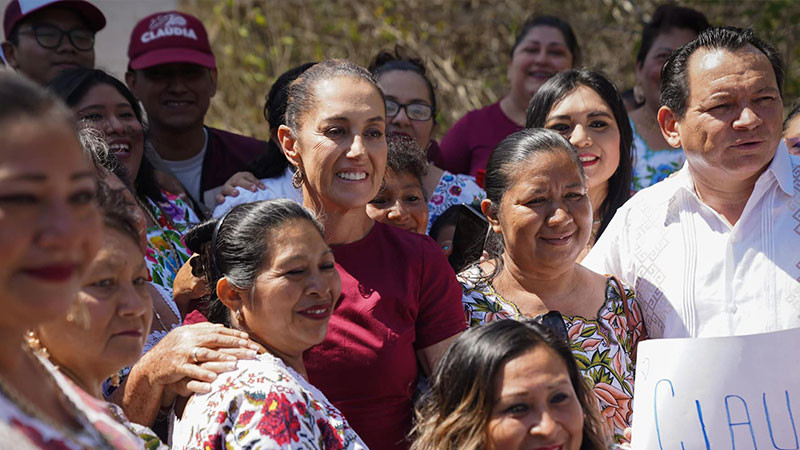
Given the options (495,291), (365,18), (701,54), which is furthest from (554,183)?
(365,18)

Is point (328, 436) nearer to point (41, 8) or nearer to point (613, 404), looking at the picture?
point (613, 404)

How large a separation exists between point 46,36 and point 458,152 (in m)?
2.21

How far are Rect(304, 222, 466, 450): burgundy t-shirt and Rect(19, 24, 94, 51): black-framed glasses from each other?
2181 mm

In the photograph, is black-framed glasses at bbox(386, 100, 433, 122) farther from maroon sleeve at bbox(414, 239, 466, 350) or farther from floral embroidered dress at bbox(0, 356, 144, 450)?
floral embroidered dress at bbox(0, 356, 144, 450)

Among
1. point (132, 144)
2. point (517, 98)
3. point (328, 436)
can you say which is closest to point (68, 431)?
point (328, 436)

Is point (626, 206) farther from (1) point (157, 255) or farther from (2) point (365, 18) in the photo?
(2) point (365, 18)

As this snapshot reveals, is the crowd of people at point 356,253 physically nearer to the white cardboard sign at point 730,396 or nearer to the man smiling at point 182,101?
the man smiling at point 182,101

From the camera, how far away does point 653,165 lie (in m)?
4.79

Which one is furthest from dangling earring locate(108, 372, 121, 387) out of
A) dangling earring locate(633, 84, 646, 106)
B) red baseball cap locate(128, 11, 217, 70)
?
dangling earring locate(633, 84, 646, 106)

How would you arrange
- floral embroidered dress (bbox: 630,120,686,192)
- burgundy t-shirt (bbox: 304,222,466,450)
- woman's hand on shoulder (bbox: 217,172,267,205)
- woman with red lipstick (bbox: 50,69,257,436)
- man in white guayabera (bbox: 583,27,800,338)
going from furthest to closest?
floral embroidered dress (bbox: 630,120,686,192), woman's hand on shoulder (bbox: 217,172,267,205), man in white guayabera (bbox: 583,27,800,338), burgundy t-shirt (bbox: 304,222,466,450), woman with red lipstick (bbox: 50,69,257,436)

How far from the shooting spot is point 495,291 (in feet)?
10.7

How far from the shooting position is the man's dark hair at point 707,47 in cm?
333

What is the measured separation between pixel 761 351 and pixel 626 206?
99 cm

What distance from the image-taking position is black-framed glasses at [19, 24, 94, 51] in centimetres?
446
